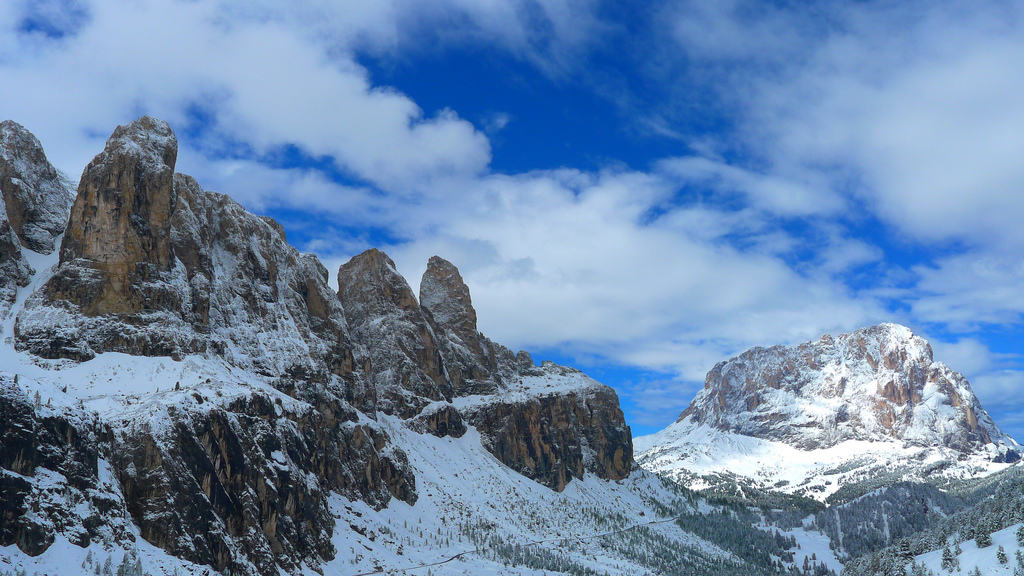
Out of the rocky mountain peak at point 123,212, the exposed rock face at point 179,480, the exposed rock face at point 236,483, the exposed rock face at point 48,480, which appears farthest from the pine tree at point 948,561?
the rocky mountain peak at point 123,212

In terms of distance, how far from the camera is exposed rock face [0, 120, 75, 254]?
4621 inches

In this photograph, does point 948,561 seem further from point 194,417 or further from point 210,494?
point 194,417

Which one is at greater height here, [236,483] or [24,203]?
[24,203]

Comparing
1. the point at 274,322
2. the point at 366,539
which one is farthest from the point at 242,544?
the point at 274,322

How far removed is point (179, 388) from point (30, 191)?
197 feet

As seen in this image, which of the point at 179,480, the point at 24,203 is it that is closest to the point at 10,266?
the point at 24,203

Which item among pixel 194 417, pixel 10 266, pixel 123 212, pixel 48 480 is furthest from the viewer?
pixel 123 212

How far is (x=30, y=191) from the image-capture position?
121 m

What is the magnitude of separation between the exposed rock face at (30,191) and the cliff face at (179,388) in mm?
1403

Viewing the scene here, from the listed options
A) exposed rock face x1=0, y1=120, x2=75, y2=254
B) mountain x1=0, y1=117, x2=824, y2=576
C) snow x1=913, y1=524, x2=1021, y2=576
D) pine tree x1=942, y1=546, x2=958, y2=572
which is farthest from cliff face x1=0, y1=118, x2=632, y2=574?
snow x1=913, y1=524, x2=1021, y2=576

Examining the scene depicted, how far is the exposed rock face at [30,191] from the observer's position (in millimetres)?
117375

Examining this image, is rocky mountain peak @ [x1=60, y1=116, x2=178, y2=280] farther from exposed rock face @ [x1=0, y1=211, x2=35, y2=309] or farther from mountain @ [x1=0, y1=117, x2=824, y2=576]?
exposed rock face @ [x1=0, y1=211, x2=35, y2=309]

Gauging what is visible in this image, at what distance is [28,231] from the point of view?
118 m

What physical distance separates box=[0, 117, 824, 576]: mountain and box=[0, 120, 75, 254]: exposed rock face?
390mm
